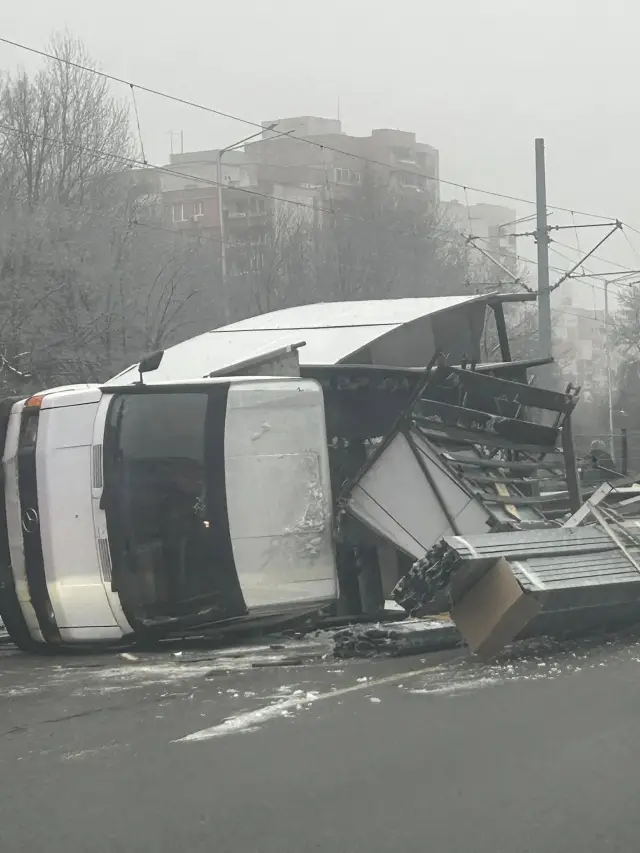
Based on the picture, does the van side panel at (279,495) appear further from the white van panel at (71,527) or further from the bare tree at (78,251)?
the bare tree at (78,251)

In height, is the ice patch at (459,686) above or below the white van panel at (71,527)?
below

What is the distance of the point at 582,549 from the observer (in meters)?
7.82

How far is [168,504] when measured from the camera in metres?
7.73

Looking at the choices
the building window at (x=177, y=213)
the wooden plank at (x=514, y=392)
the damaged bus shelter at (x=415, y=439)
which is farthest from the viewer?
the building window at (x=177, y=213)

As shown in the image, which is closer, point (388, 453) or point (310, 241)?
point (388, 453)

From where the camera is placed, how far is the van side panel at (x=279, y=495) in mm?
7789

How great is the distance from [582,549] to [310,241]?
3354cm

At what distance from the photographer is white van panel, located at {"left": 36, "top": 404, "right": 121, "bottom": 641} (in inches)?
299

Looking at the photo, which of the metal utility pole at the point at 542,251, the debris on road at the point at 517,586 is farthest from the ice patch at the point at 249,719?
the metal utility pole at the point at 542,251

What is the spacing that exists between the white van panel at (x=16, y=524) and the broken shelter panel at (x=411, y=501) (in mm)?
2440

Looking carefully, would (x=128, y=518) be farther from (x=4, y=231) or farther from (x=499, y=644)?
(x=4, y=231)

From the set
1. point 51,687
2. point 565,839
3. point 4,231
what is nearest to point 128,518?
point 51,687

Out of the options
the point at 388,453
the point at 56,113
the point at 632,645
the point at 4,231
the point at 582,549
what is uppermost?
the point at 56,113

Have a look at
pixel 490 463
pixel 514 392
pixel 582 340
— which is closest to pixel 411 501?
pixel 490 463
